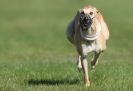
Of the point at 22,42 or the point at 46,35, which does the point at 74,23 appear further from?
the point at 46,35

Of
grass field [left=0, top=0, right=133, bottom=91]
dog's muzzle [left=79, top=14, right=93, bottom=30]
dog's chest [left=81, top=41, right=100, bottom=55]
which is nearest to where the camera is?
dog's muzzle [left=79, top=14, right=93, bottom=30]

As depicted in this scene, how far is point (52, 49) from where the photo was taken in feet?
78.0

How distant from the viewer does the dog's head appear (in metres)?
10.7

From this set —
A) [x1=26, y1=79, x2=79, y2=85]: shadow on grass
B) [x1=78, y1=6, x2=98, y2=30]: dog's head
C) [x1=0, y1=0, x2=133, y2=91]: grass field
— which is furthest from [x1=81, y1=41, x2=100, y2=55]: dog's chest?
[x1=26, y1=79, x2=79, y2=85]: shadow on grass

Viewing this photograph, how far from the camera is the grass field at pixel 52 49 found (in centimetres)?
1159

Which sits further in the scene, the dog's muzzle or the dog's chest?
the dog's chest

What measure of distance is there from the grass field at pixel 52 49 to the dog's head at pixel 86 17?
107 centimetres

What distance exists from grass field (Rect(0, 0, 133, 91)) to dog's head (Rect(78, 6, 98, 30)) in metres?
1.07

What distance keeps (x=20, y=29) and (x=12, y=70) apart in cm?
2061

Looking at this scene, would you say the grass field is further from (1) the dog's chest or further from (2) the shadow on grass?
(1) the dog's chest

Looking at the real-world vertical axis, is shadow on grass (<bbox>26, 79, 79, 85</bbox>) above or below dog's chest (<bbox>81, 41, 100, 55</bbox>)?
below

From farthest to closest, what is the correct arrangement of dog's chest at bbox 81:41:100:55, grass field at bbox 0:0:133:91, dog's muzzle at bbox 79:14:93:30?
grass field at bbox 0:0:133:91 → dog's chest at bbox 81:41:100:55 → dog's muzzle at bbox 79:14:93:30

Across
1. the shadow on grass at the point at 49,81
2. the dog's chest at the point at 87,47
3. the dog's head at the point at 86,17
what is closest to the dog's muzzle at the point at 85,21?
the dog's head at the point at 86,17

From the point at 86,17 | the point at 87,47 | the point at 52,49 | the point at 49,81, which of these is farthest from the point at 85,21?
the point at 52,49
